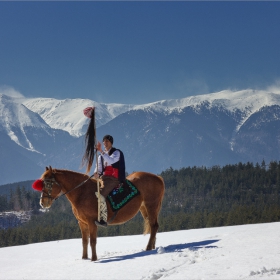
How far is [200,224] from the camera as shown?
108 m

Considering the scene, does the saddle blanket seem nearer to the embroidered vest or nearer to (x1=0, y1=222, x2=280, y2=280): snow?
the embroidered vest

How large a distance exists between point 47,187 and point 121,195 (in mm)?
2354

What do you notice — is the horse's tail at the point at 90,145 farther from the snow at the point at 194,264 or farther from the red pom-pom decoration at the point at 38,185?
the snow at the point at 194,264

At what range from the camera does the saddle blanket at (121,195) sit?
14.3 m

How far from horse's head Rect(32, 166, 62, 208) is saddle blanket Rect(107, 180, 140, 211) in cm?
167

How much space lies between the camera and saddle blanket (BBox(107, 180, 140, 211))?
1434 centimetres

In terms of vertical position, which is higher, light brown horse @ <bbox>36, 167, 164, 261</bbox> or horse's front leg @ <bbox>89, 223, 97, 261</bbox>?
light brown horse @ <bbox>36, 167, 164, 261</bbox>

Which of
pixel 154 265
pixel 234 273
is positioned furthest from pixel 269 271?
pixel 154 265

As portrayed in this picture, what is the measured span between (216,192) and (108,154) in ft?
574

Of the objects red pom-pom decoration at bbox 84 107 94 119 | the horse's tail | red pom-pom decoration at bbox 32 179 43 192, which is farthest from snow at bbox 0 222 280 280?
red pom-pom decoration at bbox 84 107 94 119

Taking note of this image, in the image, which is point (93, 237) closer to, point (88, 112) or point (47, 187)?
point (47, 187)

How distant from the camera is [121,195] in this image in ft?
47.7

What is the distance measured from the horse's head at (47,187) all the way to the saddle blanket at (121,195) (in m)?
1.67

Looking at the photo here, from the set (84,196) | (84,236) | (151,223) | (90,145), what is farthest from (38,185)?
(151,223)
